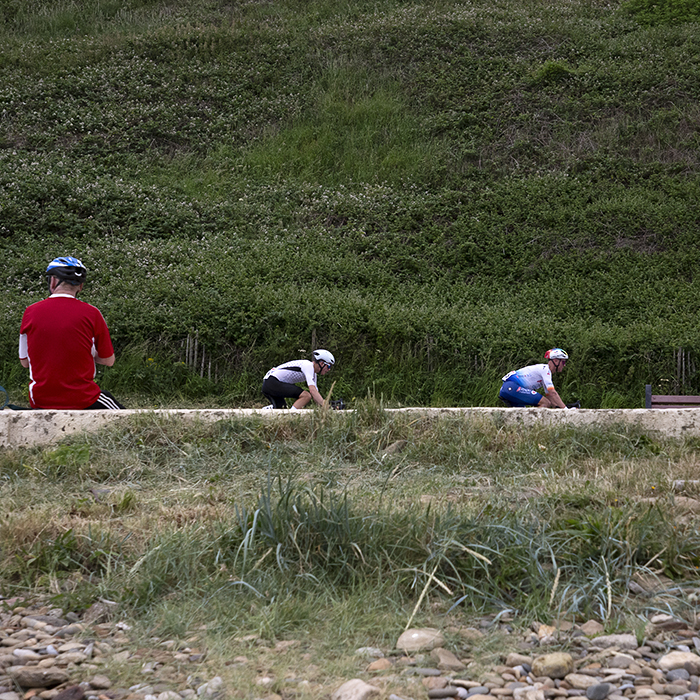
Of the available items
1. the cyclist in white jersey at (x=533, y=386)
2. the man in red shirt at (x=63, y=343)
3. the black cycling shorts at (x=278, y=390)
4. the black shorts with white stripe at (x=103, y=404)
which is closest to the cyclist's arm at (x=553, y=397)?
the cyclist in white jersey at (x=533, y=386)

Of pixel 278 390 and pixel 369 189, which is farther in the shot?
pixel 369 189

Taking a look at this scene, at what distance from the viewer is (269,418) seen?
16.8 ft

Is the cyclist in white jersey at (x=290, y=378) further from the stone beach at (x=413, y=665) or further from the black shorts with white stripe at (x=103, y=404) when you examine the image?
the stone beach at (x=413, y=665)

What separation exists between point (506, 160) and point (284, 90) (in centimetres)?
657

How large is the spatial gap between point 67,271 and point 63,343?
50 cm

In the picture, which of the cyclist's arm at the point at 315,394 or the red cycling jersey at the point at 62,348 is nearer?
the red cycling jersey at the point at 62,348

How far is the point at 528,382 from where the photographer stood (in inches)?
297

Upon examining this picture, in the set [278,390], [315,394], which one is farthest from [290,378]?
[315,394]

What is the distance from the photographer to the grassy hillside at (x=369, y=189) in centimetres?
907

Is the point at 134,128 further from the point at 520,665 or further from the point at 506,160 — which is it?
the point at 520,665

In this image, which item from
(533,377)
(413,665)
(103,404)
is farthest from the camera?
(533,377)

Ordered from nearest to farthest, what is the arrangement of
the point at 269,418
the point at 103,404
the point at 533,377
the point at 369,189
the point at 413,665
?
the point at 413,665 < the point at 269,418 < the point at 103,404 < the point at 533,377 < the point at 369,189

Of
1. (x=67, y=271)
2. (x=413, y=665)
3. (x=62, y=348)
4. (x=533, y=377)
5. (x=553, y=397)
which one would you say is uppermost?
(x=67, y=271)

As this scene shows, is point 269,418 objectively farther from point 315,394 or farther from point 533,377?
point 533,377
